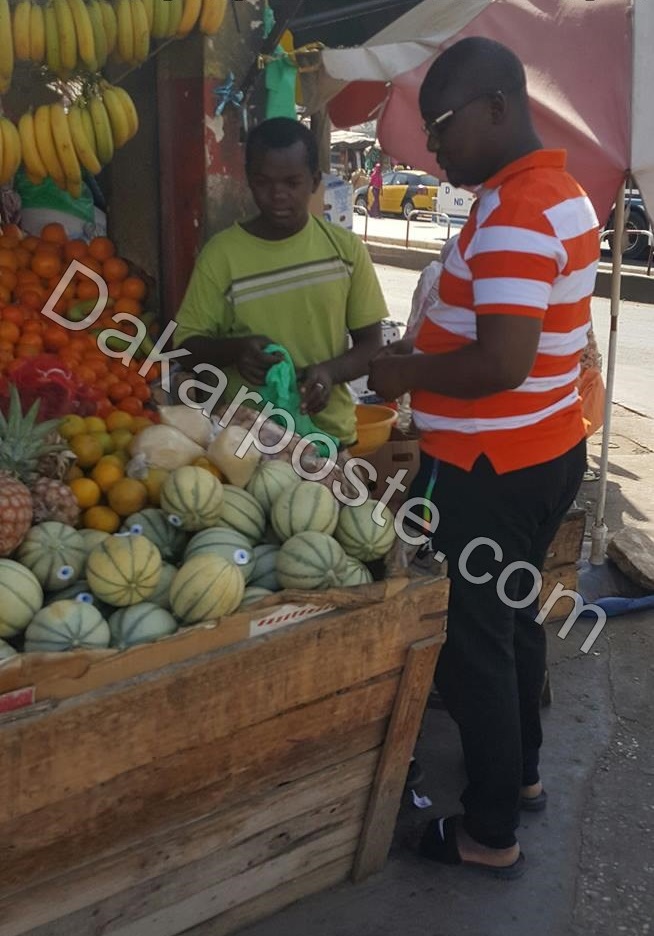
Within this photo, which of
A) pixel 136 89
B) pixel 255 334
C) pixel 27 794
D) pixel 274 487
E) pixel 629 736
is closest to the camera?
pixel 27 794

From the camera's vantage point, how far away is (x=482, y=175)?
7.59ft

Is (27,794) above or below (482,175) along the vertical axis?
below

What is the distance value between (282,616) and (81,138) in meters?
2.29

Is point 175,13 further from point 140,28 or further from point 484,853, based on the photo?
point 484,853

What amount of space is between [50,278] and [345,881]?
2744mm

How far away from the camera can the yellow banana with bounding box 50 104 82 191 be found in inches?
139

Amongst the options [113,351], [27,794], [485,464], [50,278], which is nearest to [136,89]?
[50,278]

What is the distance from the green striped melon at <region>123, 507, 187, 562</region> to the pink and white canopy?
2335mm

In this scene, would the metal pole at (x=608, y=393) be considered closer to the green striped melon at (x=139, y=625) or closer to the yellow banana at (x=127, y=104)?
the yellow banana at (x=127, y=104)

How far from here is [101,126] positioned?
3.61m

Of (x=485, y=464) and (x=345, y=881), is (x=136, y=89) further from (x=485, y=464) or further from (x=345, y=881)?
(x=345, y=881)

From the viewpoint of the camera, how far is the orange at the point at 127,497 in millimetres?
2576

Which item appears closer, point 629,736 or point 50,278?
point 629,736

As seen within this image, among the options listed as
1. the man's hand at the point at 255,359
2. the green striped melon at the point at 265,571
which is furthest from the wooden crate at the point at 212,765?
the man's hand at the point at 255,359
